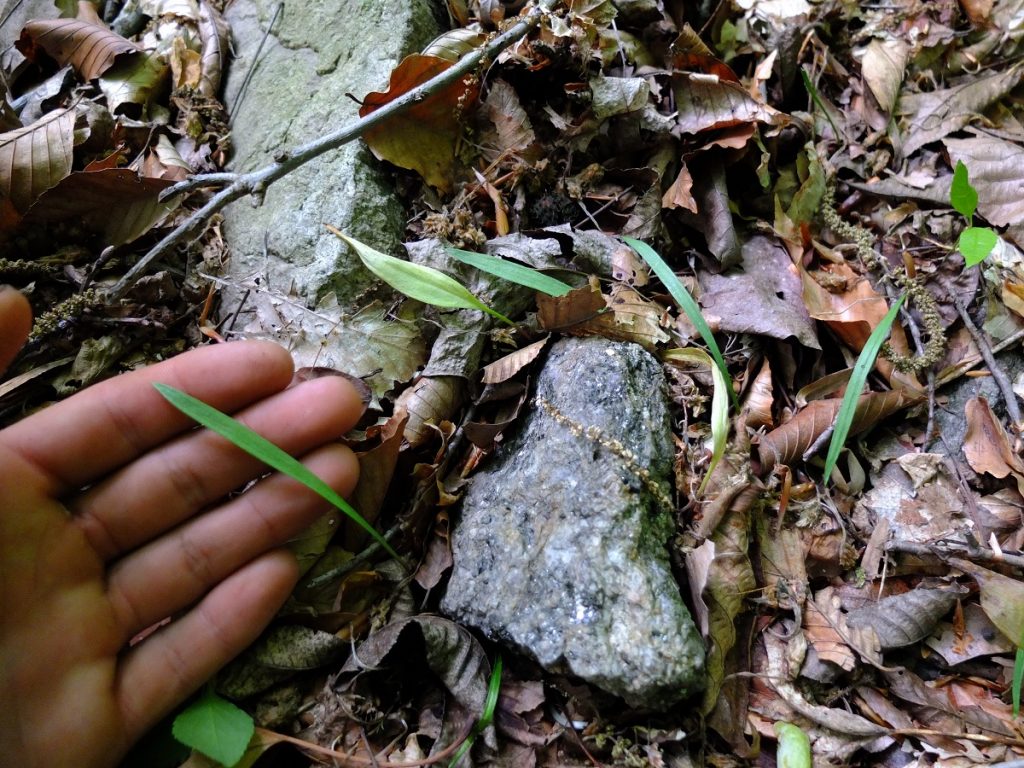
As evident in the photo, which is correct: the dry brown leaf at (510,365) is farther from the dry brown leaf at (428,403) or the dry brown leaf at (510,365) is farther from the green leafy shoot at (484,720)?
the green leafy shoot at (484,720)

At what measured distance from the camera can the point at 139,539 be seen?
1.28 m

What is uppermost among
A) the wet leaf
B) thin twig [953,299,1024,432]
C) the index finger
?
the wet leaf

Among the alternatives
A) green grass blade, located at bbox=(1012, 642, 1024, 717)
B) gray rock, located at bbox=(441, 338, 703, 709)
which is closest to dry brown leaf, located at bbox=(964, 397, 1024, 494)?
green grass blade, located at bbox=(1012, 642, 1024, 717)

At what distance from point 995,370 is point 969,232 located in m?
0.33

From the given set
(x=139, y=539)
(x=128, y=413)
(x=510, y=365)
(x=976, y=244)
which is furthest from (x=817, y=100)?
(x=139, y=539)

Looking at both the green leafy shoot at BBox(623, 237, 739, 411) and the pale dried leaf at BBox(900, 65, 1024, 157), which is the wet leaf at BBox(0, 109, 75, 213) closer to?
the green leafy shoot at BBox(623, 237, 739, 411)

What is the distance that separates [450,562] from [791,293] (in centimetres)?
108

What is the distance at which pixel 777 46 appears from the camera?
6.22 feet

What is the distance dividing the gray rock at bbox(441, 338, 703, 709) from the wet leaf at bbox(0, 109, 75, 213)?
1329 millimetres

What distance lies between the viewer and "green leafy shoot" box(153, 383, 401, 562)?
1.17 metres

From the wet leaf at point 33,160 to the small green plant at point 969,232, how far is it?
7.16ft

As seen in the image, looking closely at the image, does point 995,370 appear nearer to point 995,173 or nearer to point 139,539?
point 995,173

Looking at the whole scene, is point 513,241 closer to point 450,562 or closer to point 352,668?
point 450,562

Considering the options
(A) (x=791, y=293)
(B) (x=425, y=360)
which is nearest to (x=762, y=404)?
(A) (x=791, y=293)
